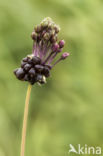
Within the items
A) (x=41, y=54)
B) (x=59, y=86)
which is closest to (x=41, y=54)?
(x=41, y=54)

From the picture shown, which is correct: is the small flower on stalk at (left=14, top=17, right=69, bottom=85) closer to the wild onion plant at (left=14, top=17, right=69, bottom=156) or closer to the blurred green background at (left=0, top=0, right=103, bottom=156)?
the wild onion plant at (left=14, top=17, right=69, bottom=156)

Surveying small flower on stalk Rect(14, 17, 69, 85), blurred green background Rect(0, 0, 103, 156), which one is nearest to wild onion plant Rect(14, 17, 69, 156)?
small flower on stalk Rect(14, 17, 69, 85)

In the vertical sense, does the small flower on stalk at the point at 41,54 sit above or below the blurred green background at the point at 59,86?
below

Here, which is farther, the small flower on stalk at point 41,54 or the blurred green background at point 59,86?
the blurred green background at point 59,86

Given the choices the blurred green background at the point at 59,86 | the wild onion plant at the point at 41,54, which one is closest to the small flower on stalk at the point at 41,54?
the wild onion plant at the point at 41,54

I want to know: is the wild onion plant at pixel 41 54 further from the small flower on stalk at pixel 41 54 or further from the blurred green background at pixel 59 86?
the blurred green background at pixel 59 86

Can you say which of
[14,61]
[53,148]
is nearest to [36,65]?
[53,148]

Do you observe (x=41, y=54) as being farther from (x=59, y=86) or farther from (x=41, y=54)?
(x=59, y=86)
